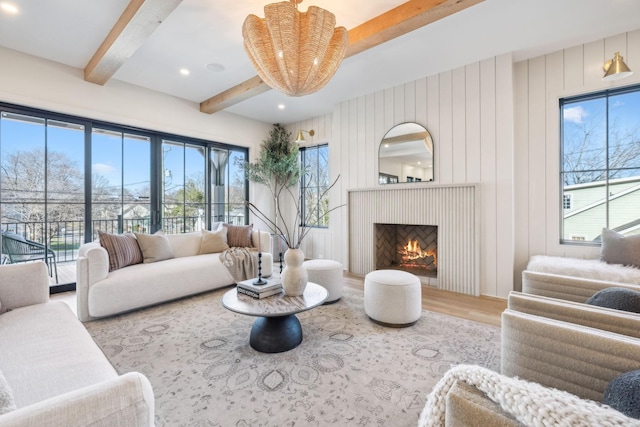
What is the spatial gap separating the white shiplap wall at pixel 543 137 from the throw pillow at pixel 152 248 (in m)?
4.44

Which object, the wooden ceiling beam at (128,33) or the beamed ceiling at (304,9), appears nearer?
the wooden ceiling beam at (128,33)

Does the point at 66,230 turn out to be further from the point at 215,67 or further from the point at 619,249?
the point at 619,249

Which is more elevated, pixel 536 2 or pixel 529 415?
pixel 536 2

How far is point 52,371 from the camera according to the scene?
3.86 feet

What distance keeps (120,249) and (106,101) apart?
7.34 feet

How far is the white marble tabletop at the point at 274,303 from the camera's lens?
80.5 inches

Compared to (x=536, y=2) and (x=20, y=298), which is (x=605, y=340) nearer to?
(x=536, y=2)

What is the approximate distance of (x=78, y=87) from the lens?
3719 millimetres

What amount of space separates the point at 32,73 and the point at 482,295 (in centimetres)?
607

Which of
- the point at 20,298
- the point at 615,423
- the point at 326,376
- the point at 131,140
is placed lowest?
the point at 326,376

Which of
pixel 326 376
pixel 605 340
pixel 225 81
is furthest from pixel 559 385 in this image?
pixel 225 81

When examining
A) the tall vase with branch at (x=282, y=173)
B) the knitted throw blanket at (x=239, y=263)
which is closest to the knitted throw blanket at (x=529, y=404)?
the knitted throw blanket at (x=239, y=263)

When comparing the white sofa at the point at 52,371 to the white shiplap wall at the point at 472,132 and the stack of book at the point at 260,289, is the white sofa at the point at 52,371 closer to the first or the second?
the stack of book at the point at 260,289

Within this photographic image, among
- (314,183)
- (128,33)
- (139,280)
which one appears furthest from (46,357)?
(314,183)
